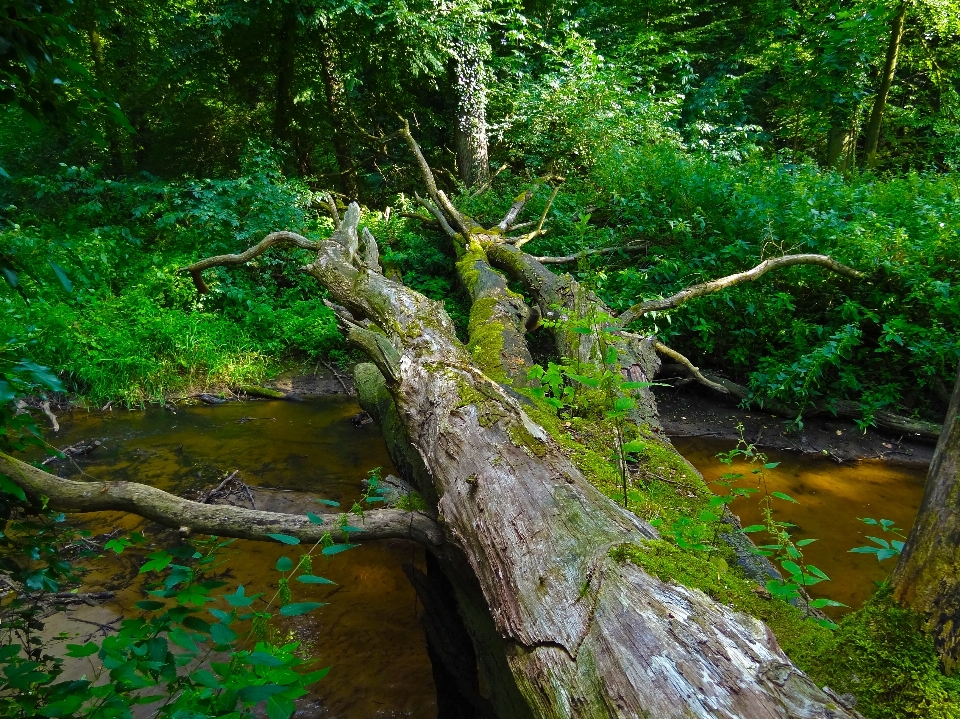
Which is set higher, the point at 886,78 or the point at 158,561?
the point at 886,78

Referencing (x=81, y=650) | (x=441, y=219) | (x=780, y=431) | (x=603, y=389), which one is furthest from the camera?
(x=441, y=219)

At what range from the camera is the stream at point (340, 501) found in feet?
10.2

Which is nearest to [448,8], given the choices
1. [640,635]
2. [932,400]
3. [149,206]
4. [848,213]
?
[149,206]

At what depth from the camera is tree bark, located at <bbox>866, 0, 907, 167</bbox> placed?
9.23 m

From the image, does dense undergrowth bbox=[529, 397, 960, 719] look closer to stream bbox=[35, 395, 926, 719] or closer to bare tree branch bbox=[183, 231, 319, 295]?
stream bbox=[35, 395, 926, 719]

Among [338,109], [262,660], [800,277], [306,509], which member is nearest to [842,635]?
[262,660]

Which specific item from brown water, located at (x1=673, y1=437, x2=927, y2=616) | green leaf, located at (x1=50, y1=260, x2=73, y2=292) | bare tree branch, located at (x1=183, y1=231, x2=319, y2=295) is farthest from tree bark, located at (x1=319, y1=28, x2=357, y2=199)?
green leaf, located at (x1=50, y1=260, x2=73, y2=292)

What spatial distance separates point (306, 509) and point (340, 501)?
339mm

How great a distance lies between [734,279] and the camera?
4988 millimetres

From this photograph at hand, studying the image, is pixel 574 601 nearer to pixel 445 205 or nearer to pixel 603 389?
pixel 603 389

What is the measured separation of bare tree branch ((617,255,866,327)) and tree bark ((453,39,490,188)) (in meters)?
5.94

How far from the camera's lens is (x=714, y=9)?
1484 centimetres

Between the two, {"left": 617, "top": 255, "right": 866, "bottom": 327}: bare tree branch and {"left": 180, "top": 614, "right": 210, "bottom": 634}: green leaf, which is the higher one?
{"left": 617, "top": 255, "right": 866, "bottom": 327}: bare tree branch

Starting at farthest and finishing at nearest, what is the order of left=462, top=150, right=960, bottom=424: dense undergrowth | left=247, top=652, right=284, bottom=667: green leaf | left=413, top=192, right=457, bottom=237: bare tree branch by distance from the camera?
left=413, top=192, right=457, bottom=237: bare tree branch
left=462, top=150, right=960, bottom=424: dense undergrowth
left=247, top=652, right=284, bottom=667: green leaf
